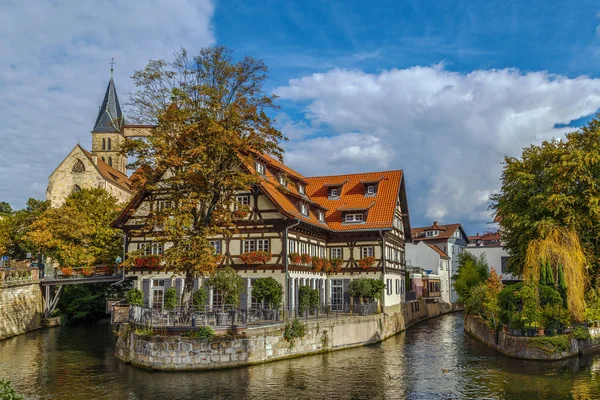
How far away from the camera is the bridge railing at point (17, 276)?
1473 inches

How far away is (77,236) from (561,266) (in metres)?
38.1

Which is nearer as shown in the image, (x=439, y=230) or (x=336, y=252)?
(x=336, y=252)

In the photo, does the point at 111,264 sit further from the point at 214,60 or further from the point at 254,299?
the point at 214,60

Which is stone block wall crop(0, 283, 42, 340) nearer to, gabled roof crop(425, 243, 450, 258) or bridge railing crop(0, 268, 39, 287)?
bridge railing crop(0, 268, 39, 287)

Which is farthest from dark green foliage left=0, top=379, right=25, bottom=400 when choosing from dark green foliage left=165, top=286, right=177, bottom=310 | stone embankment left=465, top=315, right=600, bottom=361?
dark green foliage left=165, top=286, right=177, bottom=310

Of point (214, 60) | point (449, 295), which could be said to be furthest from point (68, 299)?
point (449, 295)

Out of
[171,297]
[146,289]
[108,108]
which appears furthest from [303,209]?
[108,108]

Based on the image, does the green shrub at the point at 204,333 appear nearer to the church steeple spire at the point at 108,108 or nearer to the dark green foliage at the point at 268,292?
the dark green foliage at the point at 268,292

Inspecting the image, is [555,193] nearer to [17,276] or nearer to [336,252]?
[336,252]

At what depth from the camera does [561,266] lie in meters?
29.1

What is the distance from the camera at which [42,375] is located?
78.0 ft

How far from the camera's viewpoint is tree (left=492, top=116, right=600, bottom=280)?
32594mm

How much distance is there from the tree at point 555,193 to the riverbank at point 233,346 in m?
12.2

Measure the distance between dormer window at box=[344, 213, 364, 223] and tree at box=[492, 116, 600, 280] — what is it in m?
9.71
